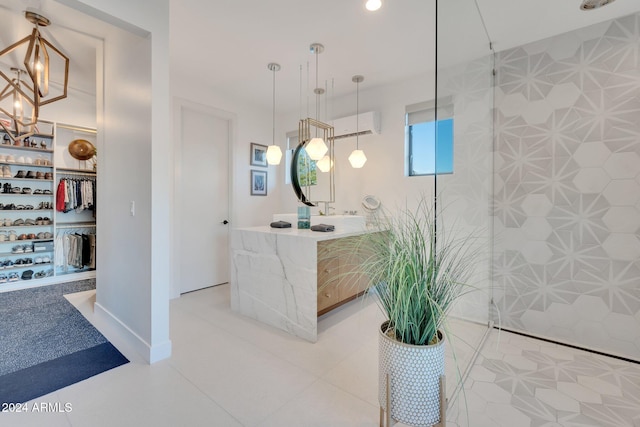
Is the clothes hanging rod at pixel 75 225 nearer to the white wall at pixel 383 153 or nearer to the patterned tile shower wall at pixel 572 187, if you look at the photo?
the white wall at pixel 383 153

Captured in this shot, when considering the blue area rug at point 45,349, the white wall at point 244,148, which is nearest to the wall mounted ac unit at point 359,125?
the white wall at point 244,148

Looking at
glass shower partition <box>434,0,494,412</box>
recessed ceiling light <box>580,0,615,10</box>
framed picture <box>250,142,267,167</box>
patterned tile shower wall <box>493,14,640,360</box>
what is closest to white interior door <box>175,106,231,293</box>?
framed picture <box>250,142,267,167</box>

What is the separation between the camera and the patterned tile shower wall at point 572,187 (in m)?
2.04

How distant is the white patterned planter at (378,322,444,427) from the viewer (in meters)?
1.18

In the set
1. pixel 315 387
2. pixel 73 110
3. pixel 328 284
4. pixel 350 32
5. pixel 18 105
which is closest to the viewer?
pixel 315 387

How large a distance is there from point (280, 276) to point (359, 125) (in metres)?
2.17

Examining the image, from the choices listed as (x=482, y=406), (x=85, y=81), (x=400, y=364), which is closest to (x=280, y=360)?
(x=400, y=364)

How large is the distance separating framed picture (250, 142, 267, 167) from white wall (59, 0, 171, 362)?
1942mm

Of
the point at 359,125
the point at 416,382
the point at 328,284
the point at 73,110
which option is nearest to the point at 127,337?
the point at 328,284

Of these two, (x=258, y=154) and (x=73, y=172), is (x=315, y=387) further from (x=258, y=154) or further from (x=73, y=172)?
(x=73, y=172)

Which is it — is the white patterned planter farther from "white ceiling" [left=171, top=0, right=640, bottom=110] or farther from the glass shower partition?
"white ceiling" [left=171, top=0, right=640, bottom=110]

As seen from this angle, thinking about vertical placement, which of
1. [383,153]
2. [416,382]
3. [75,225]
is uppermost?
[383,153]

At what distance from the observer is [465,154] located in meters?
1.83

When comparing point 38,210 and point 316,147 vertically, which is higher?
point 316,147
